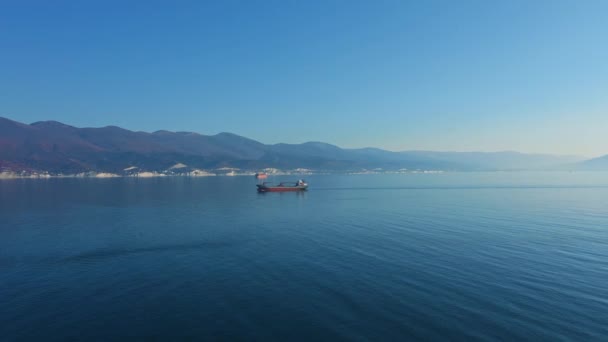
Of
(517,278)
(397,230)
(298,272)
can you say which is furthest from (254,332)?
(397,230)

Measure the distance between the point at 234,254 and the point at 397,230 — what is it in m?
29.8

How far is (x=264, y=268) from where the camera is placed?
34.5 m

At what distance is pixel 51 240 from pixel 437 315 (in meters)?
56.9

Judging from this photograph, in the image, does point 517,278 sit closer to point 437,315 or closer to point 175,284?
point 437,315

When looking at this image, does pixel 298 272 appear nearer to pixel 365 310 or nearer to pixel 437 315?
pixel 365 310

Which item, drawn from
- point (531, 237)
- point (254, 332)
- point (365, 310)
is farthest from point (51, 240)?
point (531, 237)

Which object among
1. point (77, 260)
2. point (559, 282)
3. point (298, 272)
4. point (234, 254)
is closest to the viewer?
point (559, 282)

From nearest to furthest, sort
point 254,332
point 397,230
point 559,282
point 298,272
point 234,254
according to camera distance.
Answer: point 254,332 < point 559,282 < point 298,272 < point 234,254 < point 397,230

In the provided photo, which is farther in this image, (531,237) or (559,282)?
(531,237)

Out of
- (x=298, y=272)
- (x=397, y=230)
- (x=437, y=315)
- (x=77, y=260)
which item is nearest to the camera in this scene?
(x=437, y=315)

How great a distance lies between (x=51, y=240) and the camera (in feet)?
157

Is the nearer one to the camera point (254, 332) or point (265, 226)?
point (254, 332)

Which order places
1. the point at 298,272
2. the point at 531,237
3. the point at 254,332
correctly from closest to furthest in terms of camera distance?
the point at 254,332, the point at 298,272, the point at 531,237

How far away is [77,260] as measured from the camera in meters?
37.7
